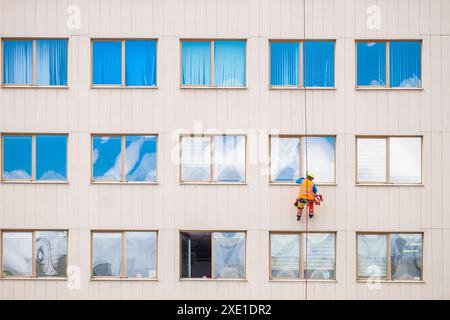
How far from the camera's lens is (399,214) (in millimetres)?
19719

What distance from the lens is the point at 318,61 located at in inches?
797

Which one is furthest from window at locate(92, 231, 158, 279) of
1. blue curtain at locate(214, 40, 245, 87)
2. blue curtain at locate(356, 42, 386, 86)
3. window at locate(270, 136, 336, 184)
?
blue curtain at locate(356, 42, 386, 86)

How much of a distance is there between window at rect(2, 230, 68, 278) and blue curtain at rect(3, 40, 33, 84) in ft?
16.7

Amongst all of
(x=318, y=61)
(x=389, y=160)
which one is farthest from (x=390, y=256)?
(x=318, y=61)

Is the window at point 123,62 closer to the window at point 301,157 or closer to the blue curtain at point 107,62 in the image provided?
the blue curtain at point 107,62

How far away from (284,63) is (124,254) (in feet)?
26.6

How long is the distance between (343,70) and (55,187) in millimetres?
10095

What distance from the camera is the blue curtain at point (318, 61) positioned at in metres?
20.2

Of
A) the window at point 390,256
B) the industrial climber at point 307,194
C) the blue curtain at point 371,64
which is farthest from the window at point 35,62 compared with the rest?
the window at point 390,256

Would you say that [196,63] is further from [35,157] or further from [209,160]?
[35,157]

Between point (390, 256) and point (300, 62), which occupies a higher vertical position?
point (300, 62)

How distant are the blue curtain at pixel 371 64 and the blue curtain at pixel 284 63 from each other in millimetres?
2034
